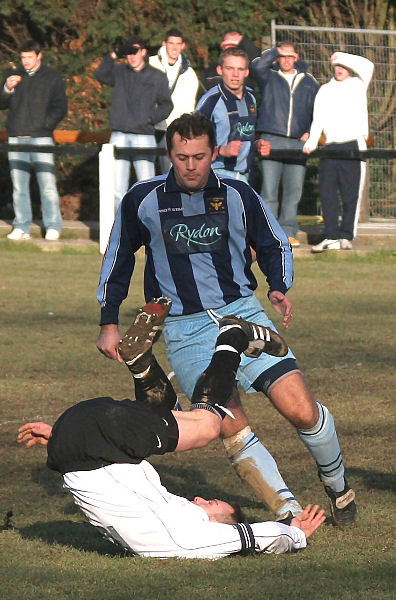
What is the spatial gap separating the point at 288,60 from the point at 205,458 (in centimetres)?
920

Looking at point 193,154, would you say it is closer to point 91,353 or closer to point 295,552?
point 295,552

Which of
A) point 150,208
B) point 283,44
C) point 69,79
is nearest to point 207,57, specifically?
point 69,79

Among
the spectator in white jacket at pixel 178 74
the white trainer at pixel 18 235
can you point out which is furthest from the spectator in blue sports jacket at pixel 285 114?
the white trainer at pixel 18 235

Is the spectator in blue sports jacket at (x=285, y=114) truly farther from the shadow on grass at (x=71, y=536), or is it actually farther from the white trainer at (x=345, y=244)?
the shadow on grass at (x=71, y=536)

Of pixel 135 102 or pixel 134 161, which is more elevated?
pixel 135 102

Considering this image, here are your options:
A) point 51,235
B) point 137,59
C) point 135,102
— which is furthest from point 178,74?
point 51,235

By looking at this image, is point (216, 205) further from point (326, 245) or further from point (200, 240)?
point (326, 245)

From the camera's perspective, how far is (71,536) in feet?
20.0

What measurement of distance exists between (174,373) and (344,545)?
3.68 ft

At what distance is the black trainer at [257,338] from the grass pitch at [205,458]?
0.87 metres

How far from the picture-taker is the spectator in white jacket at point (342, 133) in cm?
1605

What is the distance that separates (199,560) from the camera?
5.59 m

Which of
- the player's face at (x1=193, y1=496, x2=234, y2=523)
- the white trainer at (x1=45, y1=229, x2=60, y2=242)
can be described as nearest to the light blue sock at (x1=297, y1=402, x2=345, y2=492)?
the player's face at (x1=193, y1=496, x2=234, y2=523)

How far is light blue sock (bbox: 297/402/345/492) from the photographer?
6168mm
